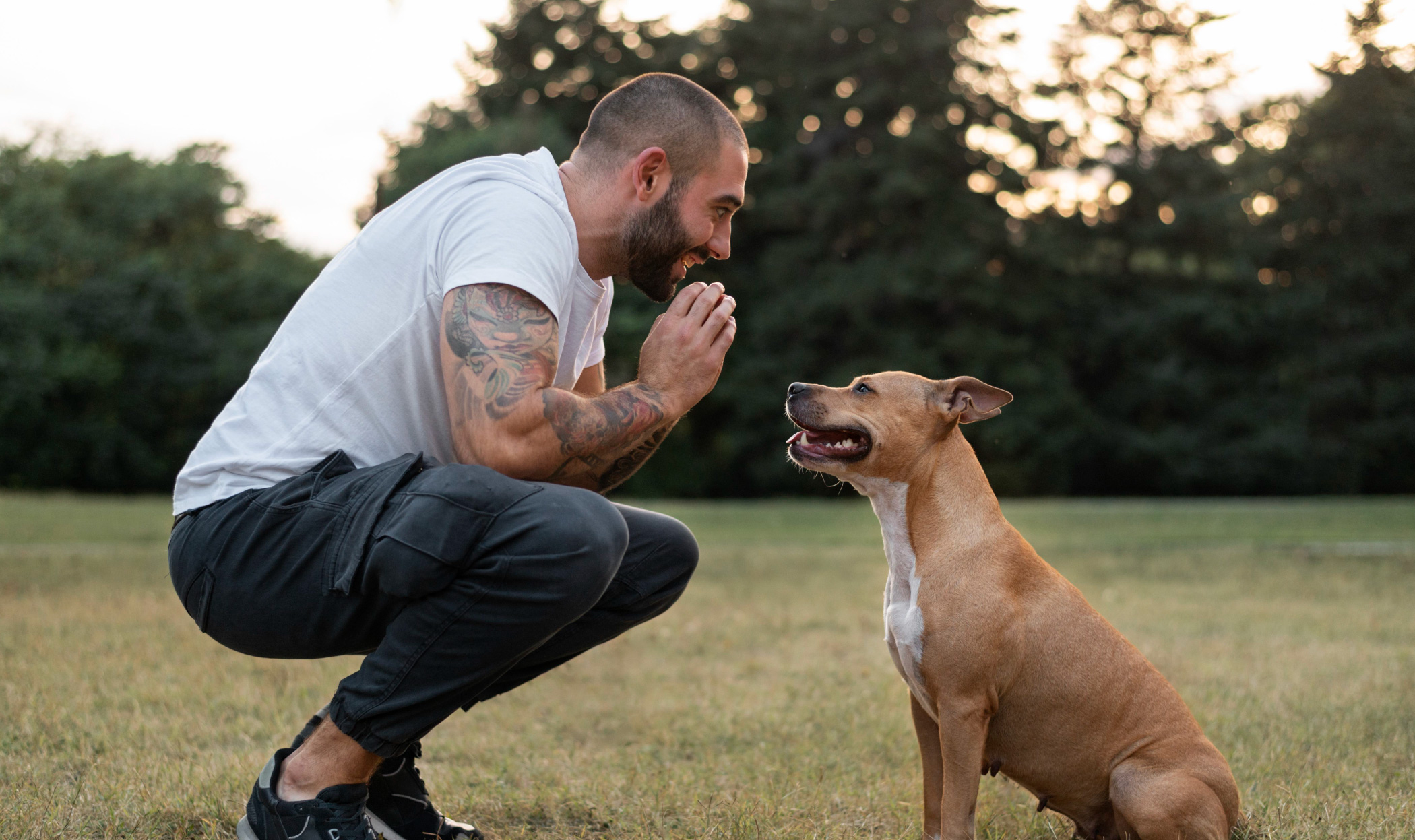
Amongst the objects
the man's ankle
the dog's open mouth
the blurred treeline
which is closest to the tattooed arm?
the dog's open mouth

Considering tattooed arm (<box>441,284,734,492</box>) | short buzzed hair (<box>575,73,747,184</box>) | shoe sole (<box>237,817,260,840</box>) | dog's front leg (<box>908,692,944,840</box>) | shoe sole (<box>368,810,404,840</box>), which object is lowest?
shoe sole (<box>368,810,404,840</box>)

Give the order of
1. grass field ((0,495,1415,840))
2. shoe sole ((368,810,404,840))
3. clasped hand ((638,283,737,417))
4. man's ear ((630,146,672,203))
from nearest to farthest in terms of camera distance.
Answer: clasped hand ((638,283,737,417)) → man's ear ((630,146,672,203)) → shoe sole ((368,810,404,840)) → grass field ((0,495,1415,840))

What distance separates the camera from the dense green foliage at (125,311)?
27641 millimetres

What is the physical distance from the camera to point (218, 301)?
32781mm

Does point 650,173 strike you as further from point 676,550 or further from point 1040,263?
point 1040,263

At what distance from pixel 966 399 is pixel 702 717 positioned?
6.52 ft

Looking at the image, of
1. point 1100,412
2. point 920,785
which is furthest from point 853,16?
point 920,785

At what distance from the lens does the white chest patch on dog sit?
121 inches

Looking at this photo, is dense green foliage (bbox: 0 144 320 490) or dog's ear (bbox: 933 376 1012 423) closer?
dog's ear (bbox: 933 376 1012 423)

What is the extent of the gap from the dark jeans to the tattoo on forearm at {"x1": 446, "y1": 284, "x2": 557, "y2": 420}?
7.0 inches

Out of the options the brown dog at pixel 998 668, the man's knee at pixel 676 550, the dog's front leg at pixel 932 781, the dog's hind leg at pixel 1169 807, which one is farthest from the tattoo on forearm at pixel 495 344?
the dog's hind leg at pixel 1169 807

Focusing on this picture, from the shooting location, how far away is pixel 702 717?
15.3 ft

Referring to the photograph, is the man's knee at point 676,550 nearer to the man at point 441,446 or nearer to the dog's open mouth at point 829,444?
the man at point 441,446

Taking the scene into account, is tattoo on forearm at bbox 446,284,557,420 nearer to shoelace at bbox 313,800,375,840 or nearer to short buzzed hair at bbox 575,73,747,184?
short buzzed hair at bbox 575,73,747,184
